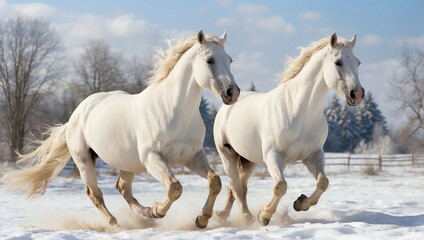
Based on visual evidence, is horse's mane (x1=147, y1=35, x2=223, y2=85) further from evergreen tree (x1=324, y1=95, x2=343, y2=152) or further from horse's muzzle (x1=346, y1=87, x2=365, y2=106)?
evergreen tree (x1=324, y1=95, x2=343, y2=152)

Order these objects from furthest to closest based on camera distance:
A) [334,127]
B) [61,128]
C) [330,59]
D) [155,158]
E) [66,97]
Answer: [334,127] < [66,97] < [61,128] < [330,59] < [155,158]

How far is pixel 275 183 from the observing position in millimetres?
5922

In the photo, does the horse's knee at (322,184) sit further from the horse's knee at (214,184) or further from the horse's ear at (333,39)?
the horse's ear at (333,39)

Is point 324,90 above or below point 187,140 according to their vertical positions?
above

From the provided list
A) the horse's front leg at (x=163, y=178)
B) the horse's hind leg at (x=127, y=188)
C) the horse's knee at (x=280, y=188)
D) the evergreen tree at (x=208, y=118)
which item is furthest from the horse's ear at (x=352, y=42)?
the evergreen tree at (x=208, y=118)

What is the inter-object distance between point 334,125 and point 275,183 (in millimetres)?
64074

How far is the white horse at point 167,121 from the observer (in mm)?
5867

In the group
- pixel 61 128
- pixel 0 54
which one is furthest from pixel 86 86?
pixel 61 128

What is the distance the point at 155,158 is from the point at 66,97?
2897cm

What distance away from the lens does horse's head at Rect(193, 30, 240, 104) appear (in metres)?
5.74

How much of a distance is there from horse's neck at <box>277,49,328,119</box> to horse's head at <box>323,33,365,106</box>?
6.0 inches

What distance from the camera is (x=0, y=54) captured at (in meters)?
31.0

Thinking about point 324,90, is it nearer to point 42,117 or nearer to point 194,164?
point 194,164

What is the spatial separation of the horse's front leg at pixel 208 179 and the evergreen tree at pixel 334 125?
205 ft
